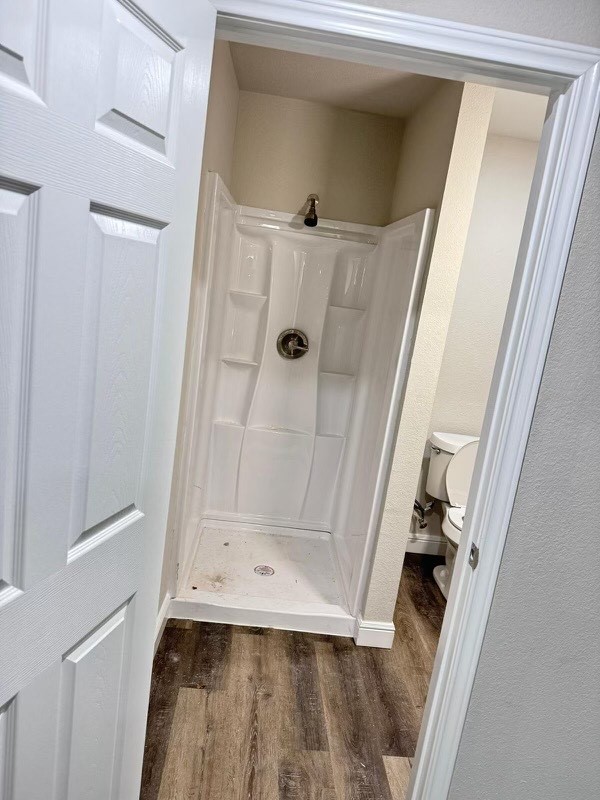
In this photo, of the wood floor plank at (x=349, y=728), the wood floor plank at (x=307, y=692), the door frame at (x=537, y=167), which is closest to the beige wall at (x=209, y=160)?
the wood floor plank at (x=307, y=692)

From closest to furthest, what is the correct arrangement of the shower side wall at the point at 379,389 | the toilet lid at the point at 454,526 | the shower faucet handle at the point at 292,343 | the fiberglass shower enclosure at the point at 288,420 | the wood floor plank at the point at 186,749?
the wood floor plank at the point at 186,749 → the shower side wall at the point at 379,389 → the fiberglass shower enclosure at the point at 288,420 → the toilet lid at the point at 454,526 → the shower faucet handle at the point at 292,343

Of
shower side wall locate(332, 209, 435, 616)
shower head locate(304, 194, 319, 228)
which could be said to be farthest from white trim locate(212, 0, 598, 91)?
shower head locate(304, 194, 319, 228)

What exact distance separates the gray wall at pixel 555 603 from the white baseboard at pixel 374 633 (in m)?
1.12

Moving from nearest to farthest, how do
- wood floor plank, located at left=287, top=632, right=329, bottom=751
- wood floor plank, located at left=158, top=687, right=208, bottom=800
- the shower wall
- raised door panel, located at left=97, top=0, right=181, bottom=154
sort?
raised door panel, located at left=97, top=0, right=181, bottom=154 < wood floor plank, located at left=158, top=687, right=208, bottom=800 < wood floor plank, located at left=287, top=632, right=329, bottom=751 < the shower wall

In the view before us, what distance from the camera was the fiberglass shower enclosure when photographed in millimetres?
2713

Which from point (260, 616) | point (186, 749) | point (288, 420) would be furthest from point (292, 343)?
point (186, 749)

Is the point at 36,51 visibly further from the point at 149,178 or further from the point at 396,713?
the point at 396,713

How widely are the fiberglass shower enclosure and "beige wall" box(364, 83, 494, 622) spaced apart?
108mm

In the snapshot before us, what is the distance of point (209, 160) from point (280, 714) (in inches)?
82.1

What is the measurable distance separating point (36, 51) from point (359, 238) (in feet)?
8.59

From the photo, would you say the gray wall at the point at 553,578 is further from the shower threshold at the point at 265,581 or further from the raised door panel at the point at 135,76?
the shower threshold at the point at 265,581

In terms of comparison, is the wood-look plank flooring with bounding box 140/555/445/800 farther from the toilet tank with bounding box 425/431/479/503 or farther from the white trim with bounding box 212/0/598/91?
the white trim with bounding box 212/0/598/91

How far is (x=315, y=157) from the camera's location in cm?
321

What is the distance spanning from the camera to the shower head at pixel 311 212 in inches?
120
